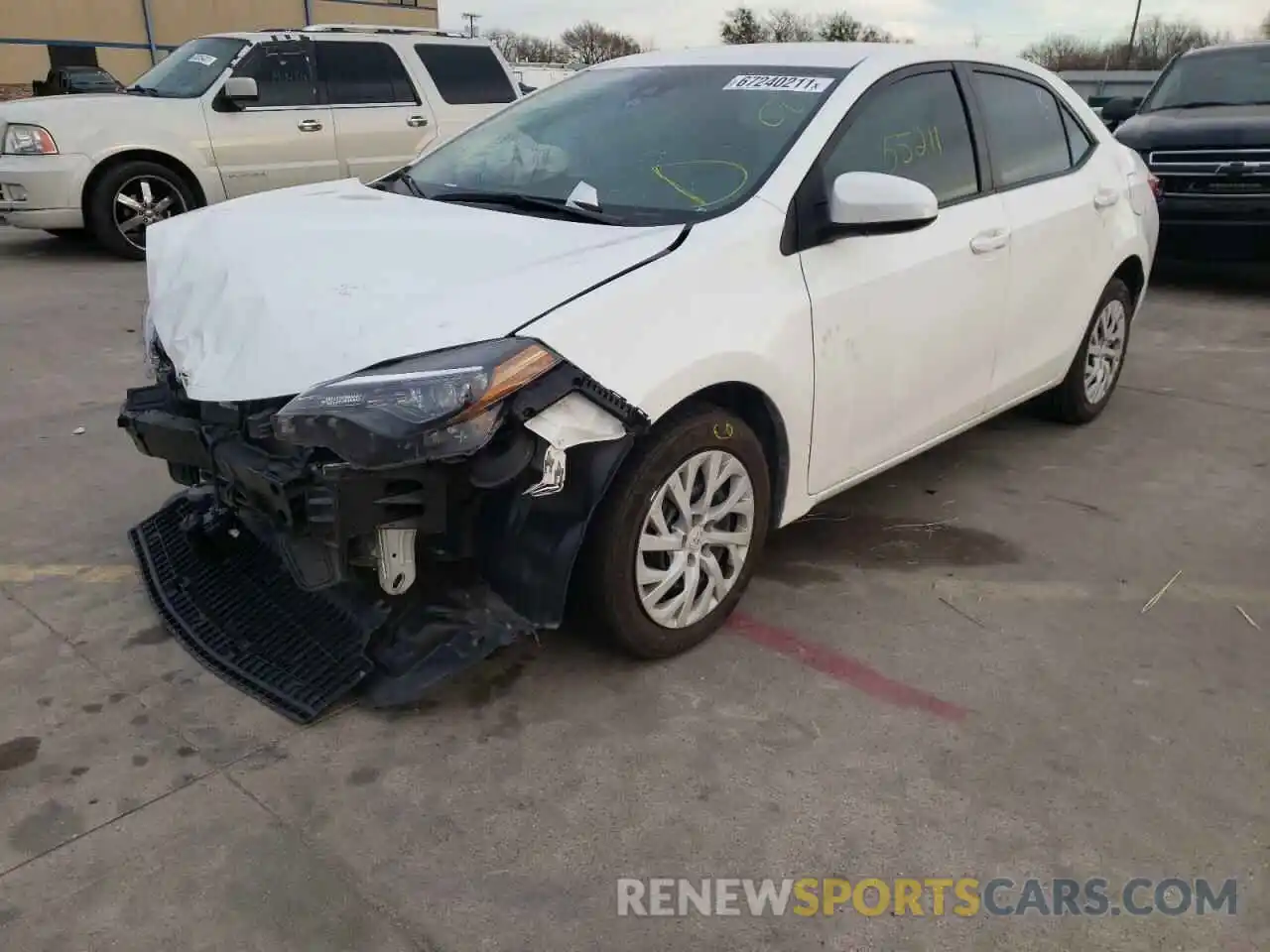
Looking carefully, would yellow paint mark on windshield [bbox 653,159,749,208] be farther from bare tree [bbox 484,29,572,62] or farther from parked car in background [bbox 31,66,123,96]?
bare tree [bbox 484,29,572,62]

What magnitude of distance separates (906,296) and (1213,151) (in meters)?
6.05

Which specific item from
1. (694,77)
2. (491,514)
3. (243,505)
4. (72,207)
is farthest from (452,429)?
(72,207)

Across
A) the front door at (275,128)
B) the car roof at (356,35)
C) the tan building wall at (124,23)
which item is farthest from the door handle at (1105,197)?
the tan building wall at (124,23)

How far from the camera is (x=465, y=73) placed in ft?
34.3

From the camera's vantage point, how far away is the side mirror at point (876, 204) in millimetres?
3146

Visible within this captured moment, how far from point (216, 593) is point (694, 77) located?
7.90ft

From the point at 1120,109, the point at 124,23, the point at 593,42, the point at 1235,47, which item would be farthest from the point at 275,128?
the point at 593,42

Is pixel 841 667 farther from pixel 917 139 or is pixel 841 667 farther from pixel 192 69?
pixel 192 69

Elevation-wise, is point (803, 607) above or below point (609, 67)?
below

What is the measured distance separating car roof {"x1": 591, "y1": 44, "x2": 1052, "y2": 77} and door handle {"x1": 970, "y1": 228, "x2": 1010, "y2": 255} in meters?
0.67

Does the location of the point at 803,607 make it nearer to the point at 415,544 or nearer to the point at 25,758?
the point at 415,544

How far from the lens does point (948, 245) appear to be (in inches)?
148

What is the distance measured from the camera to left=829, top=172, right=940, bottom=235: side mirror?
315cm

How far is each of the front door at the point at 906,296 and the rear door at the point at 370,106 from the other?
6903 mm
